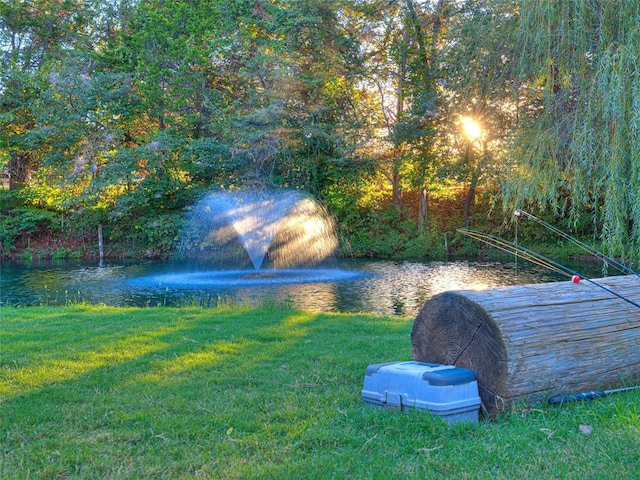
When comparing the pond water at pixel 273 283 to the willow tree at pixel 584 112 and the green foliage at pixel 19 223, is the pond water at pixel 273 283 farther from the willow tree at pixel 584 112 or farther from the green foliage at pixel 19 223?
the green foliage at pixel 19 223

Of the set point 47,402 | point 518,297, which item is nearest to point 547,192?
point 518,297

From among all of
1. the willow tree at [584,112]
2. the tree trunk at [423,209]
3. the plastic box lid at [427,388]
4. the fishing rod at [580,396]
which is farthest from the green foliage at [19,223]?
the fishing rod at [580,396]

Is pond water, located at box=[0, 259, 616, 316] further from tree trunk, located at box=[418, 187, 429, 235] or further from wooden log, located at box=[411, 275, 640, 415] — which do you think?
wooden log, located at box=[411, 275, 640, 415]

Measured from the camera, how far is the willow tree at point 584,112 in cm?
710

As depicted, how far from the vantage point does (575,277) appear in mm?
3525

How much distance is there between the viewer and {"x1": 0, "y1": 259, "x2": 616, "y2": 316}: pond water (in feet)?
40.0

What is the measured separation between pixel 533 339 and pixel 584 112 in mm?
5302

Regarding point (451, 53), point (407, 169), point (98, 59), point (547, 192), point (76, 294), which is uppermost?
point (98, 59)

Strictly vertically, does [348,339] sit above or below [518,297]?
below

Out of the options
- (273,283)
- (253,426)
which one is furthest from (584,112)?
(273,283)

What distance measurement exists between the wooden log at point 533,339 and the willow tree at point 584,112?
3.29m

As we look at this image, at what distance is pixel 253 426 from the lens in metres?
3.42

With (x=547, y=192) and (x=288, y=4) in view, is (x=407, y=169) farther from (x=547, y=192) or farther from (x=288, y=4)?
(x=547, y=192)

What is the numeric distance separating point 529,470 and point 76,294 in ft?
42.5
